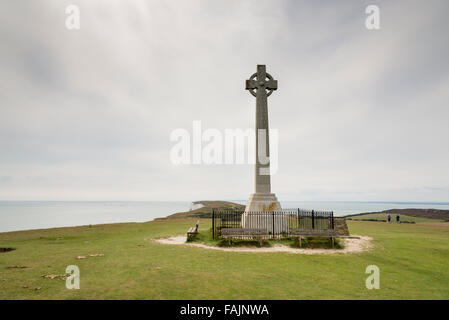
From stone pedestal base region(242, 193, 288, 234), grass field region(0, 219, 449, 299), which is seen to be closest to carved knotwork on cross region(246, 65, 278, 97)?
stone pedestal base region(242, 193, 288, 234)

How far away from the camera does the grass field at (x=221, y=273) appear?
6777mm

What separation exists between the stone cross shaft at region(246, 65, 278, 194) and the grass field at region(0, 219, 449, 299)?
787 cm

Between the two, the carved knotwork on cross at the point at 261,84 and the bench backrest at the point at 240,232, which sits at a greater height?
the carved knotwork on cross at the point at 261,84

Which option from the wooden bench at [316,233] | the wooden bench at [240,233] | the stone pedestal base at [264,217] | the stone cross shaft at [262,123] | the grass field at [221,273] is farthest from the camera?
the stone cross shaft at [262,123]

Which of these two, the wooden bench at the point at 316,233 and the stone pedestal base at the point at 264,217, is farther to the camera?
the stone pedestal base at the point at 264,217

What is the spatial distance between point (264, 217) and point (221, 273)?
387 inches

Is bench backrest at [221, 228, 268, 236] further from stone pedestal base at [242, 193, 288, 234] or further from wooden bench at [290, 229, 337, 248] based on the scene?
stone pedestal base at [242, 193, 288, 234]

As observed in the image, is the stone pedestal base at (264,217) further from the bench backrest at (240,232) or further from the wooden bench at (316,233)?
the wooden bench at (316,233)

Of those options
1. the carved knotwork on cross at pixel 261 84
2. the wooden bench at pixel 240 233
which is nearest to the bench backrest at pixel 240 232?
the wooden bench at pixel 240 233

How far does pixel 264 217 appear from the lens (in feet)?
59.2

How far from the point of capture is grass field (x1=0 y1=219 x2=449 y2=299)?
6.78 meters

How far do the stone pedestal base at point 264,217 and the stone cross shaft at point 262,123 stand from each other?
1.02m

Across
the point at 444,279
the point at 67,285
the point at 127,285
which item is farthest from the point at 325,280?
the point at 67,285
